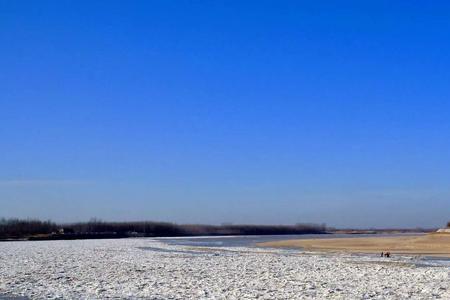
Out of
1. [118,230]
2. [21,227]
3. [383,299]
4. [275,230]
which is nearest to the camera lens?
[383,299]

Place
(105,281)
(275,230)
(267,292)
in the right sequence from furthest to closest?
1. (275,230)
2. (105,281)
3. (267,292)

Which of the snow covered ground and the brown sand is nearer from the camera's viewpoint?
the snow covered ground

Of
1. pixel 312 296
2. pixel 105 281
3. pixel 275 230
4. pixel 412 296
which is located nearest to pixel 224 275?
pixel 105 281

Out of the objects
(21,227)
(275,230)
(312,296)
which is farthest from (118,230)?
(312,296)

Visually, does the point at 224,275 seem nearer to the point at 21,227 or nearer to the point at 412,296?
the point at 412,296

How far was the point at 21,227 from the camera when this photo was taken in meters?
116

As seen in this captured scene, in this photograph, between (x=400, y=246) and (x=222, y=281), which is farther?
(x=400, y=246)

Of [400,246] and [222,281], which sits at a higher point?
[400,246]

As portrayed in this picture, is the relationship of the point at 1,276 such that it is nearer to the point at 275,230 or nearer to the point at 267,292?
the point at 267,292

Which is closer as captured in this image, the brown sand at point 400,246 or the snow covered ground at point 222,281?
the snow covered ground at point 222,281

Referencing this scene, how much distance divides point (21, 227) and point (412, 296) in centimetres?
10683

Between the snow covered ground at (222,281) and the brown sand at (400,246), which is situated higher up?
the brown sand at (400,246)

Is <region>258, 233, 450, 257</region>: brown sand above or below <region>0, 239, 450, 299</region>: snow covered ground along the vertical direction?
above

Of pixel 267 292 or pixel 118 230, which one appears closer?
pixel 267 292
